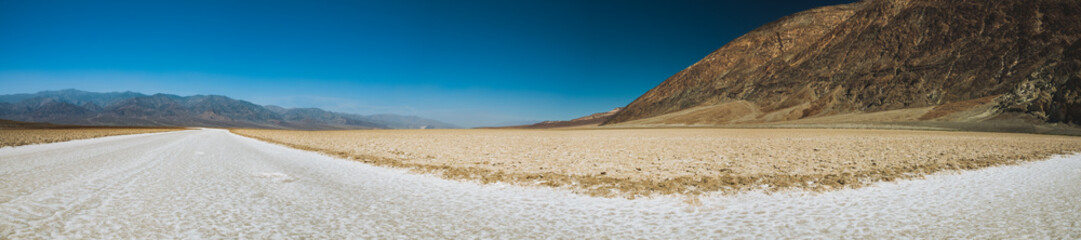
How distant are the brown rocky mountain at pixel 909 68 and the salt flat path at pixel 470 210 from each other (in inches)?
2311

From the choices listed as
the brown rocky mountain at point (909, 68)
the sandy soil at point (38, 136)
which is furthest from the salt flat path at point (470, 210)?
the brown rocky mountain at point (909, 68)

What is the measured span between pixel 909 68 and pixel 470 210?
89525 millimetres

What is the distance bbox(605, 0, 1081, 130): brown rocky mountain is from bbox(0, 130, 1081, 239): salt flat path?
5869cm

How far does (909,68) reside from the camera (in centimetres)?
6931

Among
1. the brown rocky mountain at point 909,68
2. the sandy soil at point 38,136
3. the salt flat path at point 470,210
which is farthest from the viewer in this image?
the brown rocky mountain at point 909,68

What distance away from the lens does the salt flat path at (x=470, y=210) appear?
4.87m

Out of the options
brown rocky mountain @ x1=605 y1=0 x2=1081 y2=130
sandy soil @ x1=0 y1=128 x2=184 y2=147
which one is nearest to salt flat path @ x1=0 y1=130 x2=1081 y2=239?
sandy soil @ x1=0 y1=128 x2=184 y2=147

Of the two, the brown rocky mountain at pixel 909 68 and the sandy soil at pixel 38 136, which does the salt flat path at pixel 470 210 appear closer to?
the sandy soil at pixel 38 136

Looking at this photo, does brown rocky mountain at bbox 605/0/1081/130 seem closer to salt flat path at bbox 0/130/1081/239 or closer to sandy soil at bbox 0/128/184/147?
salt flat path at bbox 0/130/1081/239

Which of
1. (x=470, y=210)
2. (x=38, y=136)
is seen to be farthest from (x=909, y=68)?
(x=38, y=136)

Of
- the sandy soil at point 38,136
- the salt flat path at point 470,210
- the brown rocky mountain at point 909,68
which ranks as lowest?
the salt flat path at point 470,210

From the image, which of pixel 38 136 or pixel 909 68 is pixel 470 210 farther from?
pixel 909 68

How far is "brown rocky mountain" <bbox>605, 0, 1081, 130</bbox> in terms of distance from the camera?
50438 millimetres

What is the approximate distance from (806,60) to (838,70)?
9.82 meters
